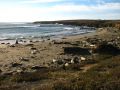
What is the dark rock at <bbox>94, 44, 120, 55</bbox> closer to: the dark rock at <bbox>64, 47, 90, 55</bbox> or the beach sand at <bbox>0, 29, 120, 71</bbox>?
the dark rock at <bbox>64, 47, 90, 55</bbox>

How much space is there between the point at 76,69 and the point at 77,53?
10194 millimetres

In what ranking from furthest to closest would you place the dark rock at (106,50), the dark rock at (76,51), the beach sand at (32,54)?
the dark rock at (76,51)
the dark rock at (106,50)
the beach sand at (32,54)

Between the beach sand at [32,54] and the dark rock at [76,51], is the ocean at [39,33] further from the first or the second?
the dark rock at [76,51]

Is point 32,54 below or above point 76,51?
below

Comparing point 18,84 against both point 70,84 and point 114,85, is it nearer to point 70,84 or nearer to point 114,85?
point 70,84

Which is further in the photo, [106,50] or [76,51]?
[76,51]

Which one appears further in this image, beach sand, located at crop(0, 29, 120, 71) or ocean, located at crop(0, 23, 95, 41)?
ocean, located at crop(0, 23, 95, 41)

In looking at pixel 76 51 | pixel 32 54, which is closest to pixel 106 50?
pixel 76 51

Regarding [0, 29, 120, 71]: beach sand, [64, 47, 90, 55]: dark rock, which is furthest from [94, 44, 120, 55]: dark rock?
[0, 29, 120, 71]: beach sand

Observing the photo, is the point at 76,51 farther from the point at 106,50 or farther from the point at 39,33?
the point at 39,33

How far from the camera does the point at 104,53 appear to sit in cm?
2611

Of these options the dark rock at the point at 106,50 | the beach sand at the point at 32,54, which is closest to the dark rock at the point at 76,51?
the beach sand at the point at 32,54

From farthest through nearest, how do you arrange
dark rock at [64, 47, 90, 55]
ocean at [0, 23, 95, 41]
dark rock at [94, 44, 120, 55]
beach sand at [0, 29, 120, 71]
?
ocean at [0, 23, 95, 41] < dark rock at [64, 47, 90, 55] < dark rock at [94, 44, 120, 55] < beach sand at [0, 29, 120, 71]

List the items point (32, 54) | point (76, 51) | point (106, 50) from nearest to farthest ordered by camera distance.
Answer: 1. point (106, 50)
2. point (32, 54)
3. point (76, 51)
